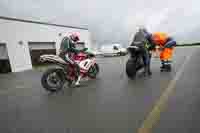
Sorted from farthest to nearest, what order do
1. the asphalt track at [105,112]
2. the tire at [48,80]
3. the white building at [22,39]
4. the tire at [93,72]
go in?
the white building at [22,39], the tire at [93,72], the tire at [48,80], the asphalt track at [105,112]

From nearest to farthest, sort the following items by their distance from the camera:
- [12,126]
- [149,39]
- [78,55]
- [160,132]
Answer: [160,132] → [12,126] → [78,55] → [149,39]

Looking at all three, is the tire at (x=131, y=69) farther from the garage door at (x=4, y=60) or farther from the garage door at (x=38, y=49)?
the garage door at (x=38, y=49)

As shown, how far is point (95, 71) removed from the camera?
6.74m

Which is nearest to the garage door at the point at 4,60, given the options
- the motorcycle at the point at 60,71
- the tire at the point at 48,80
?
the motorcycle at the point at 60,71

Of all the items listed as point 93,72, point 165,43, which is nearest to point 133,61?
point 93,72

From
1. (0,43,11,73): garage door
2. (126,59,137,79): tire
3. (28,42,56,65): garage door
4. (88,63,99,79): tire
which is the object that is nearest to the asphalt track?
(126,59,137,79): tire

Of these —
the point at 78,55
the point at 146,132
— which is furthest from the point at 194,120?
the point at 78,55

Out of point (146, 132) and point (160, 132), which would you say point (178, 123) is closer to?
point (160, 132)

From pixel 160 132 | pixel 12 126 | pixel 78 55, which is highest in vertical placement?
pixel 78 55

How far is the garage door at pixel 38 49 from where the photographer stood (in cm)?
1633

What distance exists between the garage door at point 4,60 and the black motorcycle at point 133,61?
12.3 m

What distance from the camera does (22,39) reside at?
49.2ft

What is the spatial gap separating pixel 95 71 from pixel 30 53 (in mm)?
11962

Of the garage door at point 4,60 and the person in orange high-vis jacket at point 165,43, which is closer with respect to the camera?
the person in orange high-vis jacket at point 165,43
